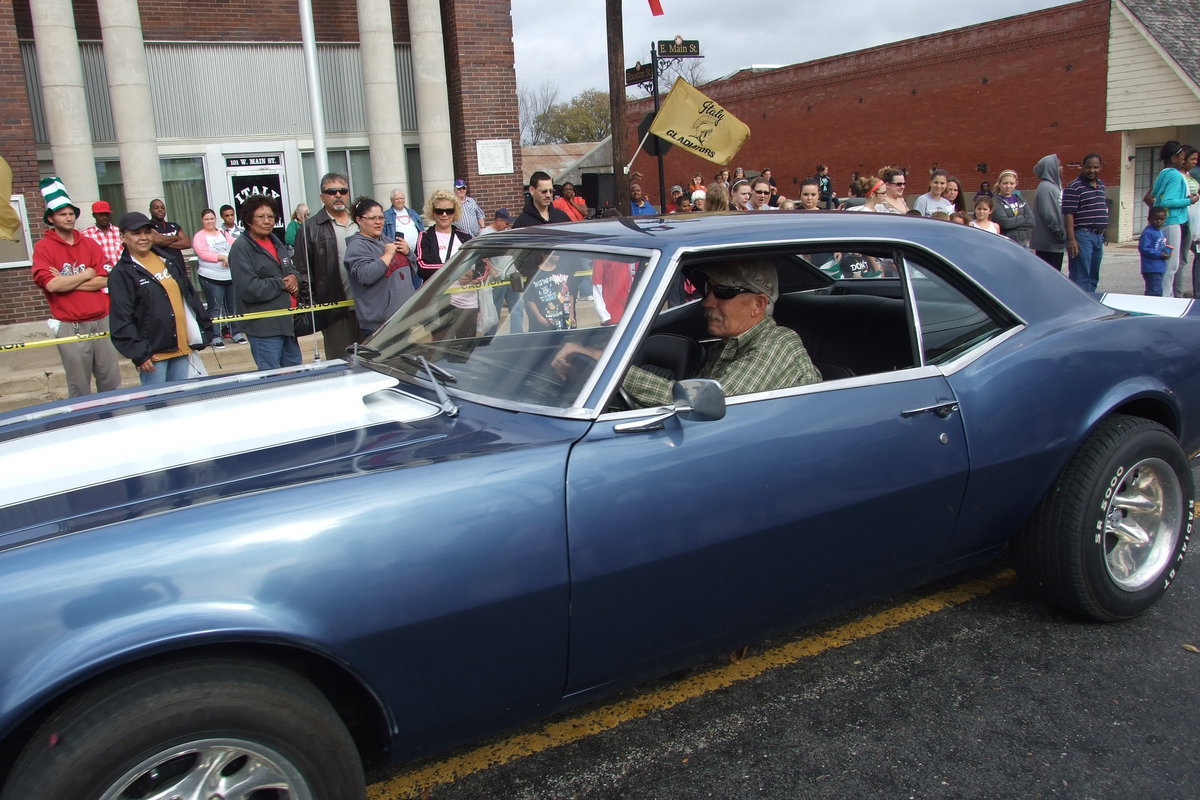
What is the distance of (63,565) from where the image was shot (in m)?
1.76

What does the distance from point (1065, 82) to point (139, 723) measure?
2587 centimetres

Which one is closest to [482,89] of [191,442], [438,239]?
[438,239]

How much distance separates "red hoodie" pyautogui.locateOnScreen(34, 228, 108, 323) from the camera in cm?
641

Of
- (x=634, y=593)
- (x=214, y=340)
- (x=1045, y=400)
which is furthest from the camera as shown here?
(x=214, y=340)

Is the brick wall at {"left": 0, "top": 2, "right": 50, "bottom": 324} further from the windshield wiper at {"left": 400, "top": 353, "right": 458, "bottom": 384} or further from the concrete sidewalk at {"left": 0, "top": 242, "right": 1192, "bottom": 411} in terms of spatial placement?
the windshield wiper at {"left": 400, "top": 353, "right": 458, "bottom": 384}

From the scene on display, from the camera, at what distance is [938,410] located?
2.85m

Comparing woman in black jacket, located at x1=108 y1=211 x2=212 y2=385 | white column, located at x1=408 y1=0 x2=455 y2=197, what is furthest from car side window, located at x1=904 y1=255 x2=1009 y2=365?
white column, located at x1=408 y1=0 x2=455 y2=197

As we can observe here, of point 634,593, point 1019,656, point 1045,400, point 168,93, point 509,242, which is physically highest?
point 168,93

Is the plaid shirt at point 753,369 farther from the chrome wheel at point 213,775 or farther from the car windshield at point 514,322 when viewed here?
the chrome wheel at point 213,775

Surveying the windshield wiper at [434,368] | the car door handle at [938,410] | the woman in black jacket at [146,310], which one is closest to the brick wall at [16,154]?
the woman in black jacket at [146,310]

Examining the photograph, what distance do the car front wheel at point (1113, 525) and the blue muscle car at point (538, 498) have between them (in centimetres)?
1

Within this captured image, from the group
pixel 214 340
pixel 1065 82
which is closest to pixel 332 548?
pixel 214 340

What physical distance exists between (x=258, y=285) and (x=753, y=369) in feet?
15.5

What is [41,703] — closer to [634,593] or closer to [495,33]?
[634,593]
